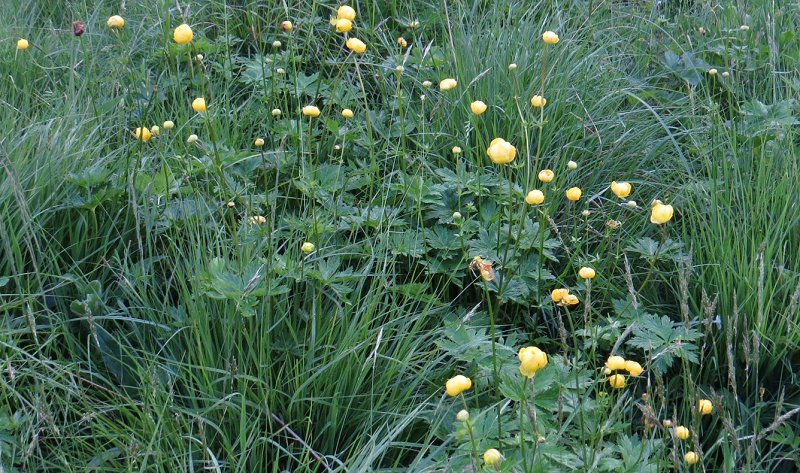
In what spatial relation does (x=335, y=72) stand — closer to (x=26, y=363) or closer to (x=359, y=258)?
(x=359, y=258)

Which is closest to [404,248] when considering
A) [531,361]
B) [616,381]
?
[616,381]

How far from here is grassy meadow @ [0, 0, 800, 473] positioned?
1.85 metres

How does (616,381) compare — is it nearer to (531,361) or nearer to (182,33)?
(531,361)

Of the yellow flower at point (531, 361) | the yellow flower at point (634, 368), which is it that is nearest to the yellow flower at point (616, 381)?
the yellow flower at point (634, 368)

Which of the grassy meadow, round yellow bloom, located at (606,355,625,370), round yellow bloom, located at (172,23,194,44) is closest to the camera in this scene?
round yellow bloom, located at (606,355,625,370)

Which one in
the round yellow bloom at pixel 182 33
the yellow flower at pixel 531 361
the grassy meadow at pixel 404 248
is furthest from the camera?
the round yellow bloom at pixel 182 33

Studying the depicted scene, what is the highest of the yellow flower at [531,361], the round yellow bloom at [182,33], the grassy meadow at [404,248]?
the round yellow bloom at [182,33]

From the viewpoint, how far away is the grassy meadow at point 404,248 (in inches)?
72.9

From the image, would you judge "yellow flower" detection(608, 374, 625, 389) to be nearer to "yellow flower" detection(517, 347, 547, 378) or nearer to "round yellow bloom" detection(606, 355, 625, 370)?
"round yellow bloom" detection(606, 355, 625, 370)

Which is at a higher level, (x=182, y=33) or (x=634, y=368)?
(x=182, y=33)

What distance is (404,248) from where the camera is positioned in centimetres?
232

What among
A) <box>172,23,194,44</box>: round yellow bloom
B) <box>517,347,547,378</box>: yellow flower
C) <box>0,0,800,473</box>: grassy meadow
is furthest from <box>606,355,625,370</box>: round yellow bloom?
<box>172,23,194,44</box>: round yellow bloom

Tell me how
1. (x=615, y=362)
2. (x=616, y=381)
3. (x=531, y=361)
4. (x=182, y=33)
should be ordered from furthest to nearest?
(x=182, y=33) < (x=616, y=381) < (x=615, y=362) < (x=531, y=361)

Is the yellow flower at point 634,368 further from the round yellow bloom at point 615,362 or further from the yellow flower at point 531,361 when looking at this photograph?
the yellow flower at point 531,361
